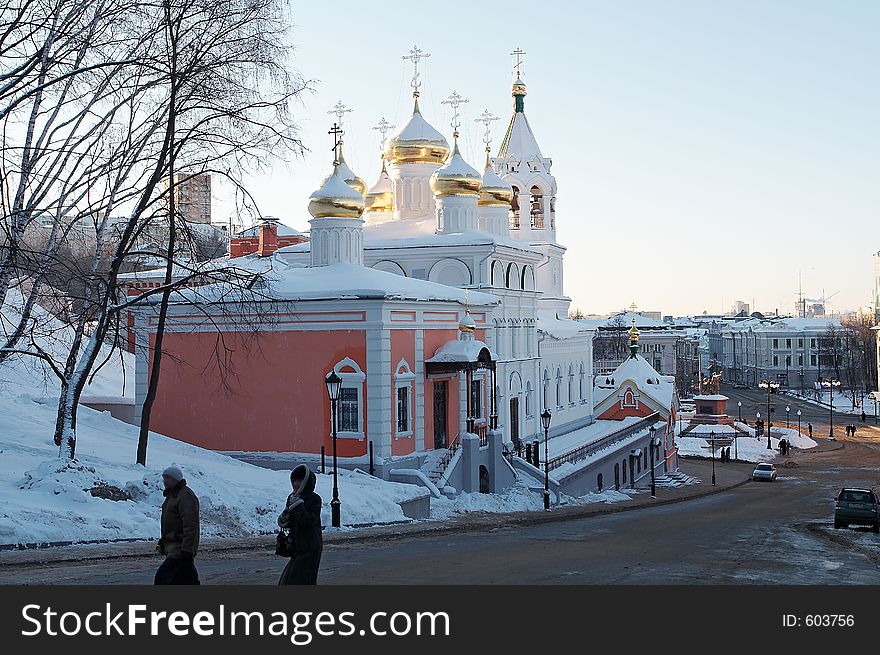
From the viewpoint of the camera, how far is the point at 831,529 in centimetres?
2159

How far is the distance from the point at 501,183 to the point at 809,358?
10250cm

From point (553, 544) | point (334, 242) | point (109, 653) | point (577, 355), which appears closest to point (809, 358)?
point (577, 355)

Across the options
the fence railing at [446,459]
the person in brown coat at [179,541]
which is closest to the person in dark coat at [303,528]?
the person in brown coat at [179,541]

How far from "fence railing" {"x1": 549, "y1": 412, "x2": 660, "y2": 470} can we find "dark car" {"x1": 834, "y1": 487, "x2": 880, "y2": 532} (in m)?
10.4

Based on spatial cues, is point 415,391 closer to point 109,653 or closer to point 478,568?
point 478,568

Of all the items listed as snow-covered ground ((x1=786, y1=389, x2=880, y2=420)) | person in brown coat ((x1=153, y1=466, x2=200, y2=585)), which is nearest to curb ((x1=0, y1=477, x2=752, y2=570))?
person in brown coat ((x1=153, y1=466, x2=200, y2=585))

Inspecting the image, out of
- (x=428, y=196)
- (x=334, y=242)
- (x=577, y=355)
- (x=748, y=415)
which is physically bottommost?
(x=748, y=415)

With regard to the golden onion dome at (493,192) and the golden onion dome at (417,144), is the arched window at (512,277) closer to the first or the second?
the golden onion dome at (493,192)

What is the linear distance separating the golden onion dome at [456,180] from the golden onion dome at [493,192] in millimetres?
3462

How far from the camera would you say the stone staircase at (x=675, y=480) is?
148 feet

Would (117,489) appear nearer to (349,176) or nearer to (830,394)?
(349,176)

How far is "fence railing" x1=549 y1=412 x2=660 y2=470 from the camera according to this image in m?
32.8

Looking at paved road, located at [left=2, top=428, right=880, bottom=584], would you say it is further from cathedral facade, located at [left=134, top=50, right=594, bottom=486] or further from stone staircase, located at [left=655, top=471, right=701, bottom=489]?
stone staircase, located at [left=655, top=471, right=701, bottom=489]

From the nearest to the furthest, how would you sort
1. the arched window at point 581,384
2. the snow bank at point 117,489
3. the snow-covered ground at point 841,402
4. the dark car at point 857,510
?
the snow bank at point 117,489
the dark car at point 857,510
the arched window at point 581,384
the snow-covered ground at point 841,402
